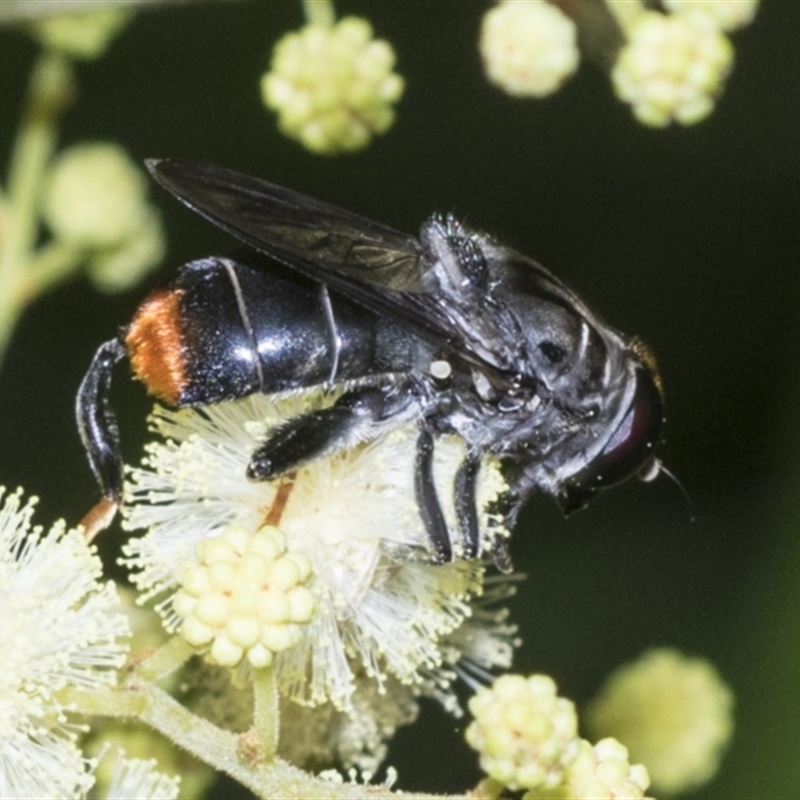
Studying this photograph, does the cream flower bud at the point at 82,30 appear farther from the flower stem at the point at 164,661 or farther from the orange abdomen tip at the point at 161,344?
the flower stem at the point at 164,661

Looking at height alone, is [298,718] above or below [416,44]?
below

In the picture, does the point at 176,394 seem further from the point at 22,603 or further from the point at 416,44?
the point at 416,44

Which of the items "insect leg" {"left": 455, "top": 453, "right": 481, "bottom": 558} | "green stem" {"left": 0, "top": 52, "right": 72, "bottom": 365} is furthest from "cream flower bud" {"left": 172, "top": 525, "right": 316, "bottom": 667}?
"green stem" {"left": 0, "top": 52, "right": 72, "bottom": 365}

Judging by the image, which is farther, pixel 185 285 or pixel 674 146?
pixel 674 146

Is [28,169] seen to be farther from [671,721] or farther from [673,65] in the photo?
[671,721]

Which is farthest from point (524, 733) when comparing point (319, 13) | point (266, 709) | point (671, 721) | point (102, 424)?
point (319, 13)

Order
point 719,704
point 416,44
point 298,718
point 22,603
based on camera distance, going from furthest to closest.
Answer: point 416,44 → point 719,704 → point 298,718 → point 22,603

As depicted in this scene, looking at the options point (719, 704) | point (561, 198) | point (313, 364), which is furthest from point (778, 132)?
point (313, 364)
